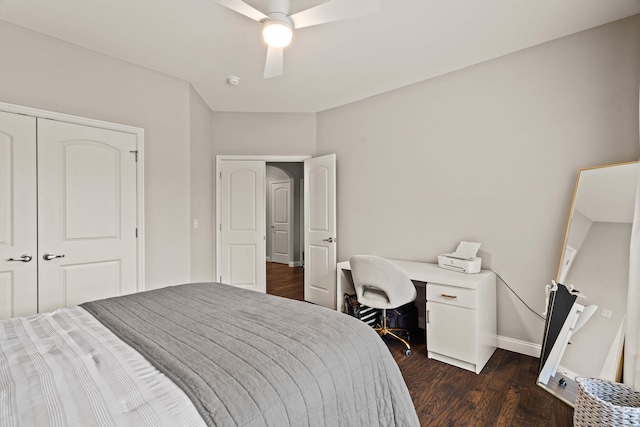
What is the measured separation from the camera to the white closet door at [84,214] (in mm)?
2551

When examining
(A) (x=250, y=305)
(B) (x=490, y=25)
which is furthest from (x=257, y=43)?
(A) (x=250, y=305)

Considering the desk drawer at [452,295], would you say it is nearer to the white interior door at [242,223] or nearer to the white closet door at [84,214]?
the white interior door at [242,223]

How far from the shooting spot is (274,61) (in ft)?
8.21

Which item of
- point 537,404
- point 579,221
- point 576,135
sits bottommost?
point 537,404

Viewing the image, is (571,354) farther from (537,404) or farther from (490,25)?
(490,25)

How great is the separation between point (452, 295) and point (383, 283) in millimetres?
556

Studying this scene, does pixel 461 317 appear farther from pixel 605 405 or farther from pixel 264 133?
pixel 264 133

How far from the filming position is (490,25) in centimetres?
241

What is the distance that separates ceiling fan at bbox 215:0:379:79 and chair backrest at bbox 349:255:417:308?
71.3 inches

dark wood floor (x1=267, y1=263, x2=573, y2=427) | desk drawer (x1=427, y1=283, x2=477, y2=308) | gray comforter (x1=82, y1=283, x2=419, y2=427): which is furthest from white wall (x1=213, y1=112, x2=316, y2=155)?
gray comforter (x1=82, y1=283, x2=419, y2=427)

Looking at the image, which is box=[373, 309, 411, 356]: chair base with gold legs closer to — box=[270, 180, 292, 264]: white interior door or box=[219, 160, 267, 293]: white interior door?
box=[219, 160, 267, 293]: white interior door

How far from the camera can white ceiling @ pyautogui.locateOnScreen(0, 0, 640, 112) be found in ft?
7.27

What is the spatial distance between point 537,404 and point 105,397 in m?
2.43

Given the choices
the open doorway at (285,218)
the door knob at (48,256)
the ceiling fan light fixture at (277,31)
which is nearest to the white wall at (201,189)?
the door knob at (48,256)
